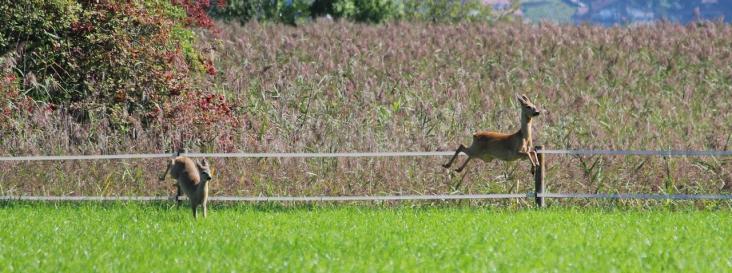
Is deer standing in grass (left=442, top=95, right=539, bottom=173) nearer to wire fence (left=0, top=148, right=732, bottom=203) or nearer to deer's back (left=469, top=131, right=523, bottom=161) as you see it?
deer's back (left=469, top=131, right=523, bottom=161)

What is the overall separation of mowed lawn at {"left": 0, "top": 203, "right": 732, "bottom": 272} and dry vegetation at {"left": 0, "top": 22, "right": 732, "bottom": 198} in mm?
1736

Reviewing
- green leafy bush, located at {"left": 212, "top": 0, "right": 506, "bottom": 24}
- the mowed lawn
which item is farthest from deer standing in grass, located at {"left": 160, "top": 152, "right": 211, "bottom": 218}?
green leafy bush, located at {"left": 212, "top": 0, "right": 506, "bottom": 24}

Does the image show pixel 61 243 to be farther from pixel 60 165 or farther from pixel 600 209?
pixel 600 209

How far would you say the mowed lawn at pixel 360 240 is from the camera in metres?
11.3

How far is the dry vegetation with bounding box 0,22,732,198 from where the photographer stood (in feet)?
67.7

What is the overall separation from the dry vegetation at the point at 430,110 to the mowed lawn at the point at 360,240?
1736 millimetres

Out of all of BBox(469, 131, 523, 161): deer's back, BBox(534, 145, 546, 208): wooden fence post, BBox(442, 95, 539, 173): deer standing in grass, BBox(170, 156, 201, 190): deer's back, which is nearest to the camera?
BBox(170, 156, 201, 190): deer's back

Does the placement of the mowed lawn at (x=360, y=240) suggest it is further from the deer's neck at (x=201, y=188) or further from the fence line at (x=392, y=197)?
the deer's neck at (x=201, y=188)

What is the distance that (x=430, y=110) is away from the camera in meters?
24.7

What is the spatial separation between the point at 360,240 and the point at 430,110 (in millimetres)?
11455

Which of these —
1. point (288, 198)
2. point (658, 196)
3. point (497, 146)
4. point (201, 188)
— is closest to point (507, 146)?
point (497, 146)

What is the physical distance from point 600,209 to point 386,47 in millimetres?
18239

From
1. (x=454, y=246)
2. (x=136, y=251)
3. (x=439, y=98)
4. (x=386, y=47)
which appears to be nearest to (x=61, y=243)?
(x=136, y=251)

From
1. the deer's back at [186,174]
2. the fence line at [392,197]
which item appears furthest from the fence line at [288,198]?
the deer's back at [186,174]
